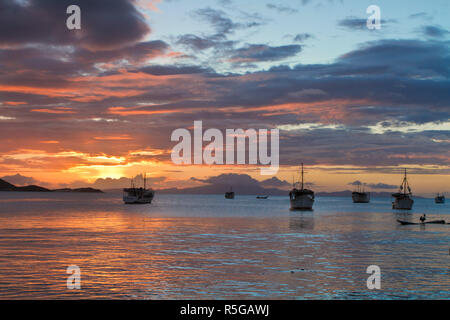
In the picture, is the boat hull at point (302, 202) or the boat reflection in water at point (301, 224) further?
the boat hull at point (302, 202)

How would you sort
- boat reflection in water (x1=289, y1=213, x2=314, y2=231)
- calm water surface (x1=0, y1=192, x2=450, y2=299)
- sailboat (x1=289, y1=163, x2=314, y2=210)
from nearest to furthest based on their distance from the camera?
calm water surface (x1=0, y1=192, x2=450, y2=299), boat reflection in water (x1=289, y1=213, x2=314, y2=231), sailboat (x1=289, y1=163, x2=314, y2=210)

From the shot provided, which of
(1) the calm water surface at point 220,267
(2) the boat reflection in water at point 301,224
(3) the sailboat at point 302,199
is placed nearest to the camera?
(1) the calm water surface at point 220,267

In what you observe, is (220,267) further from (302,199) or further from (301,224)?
(302,199)

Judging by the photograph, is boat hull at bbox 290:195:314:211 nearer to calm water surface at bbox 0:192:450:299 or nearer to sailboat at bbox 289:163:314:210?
sailboat at bbox 289:163:314:210

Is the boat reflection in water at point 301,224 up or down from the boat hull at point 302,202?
down

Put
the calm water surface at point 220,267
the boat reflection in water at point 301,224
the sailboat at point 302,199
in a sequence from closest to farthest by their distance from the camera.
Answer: the calm water surface at point 220,267
the boat reflection in water at point 301,224
the sailboat at point 302,199

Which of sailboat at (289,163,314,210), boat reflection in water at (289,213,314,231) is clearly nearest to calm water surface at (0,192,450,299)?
boat reflection in water at (289,213,314,231)

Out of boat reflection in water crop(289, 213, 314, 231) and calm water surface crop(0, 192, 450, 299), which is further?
boat reflection in water crop(289, 213, 314, 231)

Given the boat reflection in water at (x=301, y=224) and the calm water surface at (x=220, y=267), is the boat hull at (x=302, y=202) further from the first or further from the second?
the calm water surface at (x=220, y=267)

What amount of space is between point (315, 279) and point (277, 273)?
3.30 m

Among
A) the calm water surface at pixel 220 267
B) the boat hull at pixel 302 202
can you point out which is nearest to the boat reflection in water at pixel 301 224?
the calm water surface at pixel 220 267

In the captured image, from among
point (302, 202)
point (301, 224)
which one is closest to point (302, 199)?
point (302, 202)
